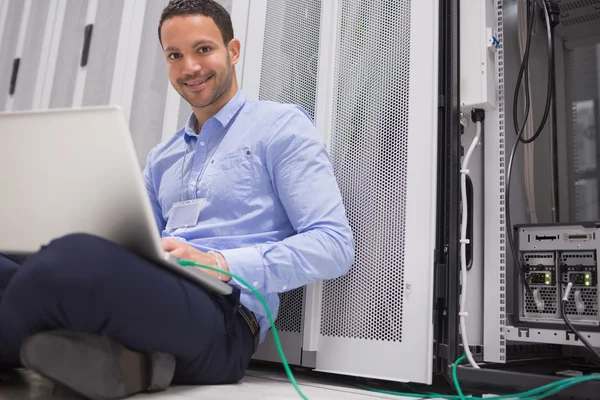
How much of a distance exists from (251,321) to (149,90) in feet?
4.90

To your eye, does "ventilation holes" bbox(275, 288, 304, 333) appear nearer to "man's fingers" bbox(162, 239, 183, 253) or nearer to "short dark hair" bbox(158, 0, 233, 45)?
"man's fingers" bbox(162, 239, 183, 253)

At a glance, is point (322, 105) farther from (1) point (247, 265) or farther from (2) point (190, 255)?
(2) point (190, 255)

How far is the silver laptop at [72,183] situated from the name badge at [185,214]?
53cm

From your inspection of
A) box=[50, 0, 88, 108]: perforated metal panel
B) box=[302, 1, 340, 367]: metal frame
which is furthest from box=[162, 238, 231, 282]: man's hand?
box=[50, 0, 88, 108]: perforated metal panel

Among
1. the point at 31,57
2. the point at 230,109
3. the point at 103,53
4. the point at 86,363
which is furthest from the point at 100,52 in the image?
the point at 86,363

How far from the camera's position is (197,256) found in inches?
46.6

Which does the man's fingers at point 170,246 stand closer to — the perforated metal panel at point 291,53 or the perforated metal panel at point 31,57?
the perforated metal panel at point 291,53

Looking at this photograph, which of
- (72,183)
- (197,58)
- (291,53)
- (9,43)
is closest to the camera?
(72,183)

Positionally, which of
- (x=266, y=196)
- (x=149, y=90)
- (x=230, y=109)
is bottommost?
(x=266, y=196)

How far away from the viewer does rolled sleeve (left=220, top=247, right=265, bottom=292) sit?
127 centimetres

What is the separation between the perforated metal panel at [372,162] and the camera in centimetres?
161

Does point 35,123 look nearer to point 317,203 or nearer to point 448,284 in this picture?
point 317,203

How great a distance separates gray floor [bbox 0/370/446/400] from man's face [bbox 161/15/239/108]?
86cm

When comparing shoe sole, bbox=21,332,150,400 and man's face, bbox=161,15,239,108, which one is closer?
shoe sole, bbox=21,332,150,400
